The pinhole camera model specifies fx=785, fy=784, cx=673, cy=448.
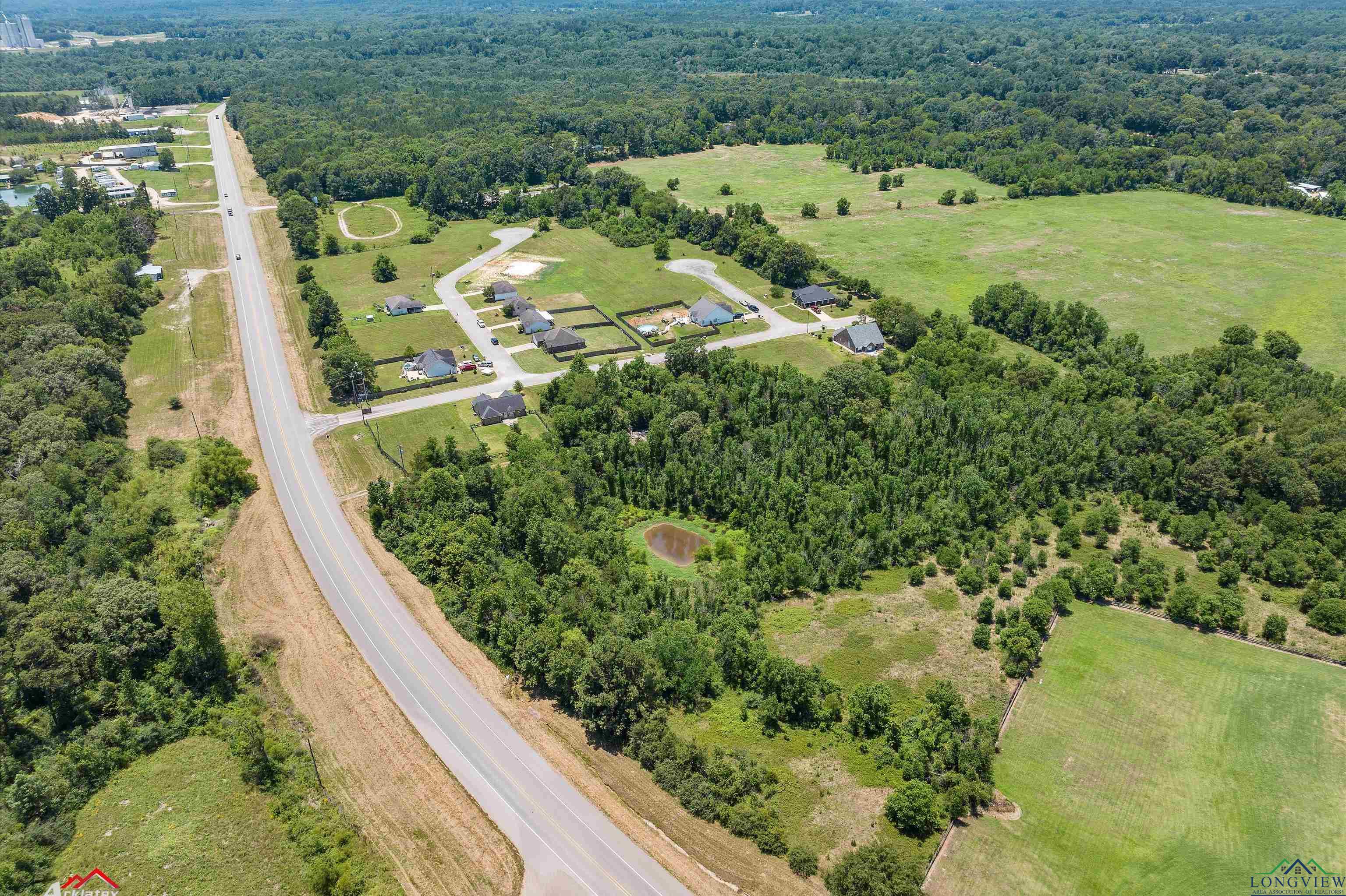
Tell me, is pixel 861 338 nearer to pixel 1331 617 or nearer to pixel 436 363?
pixel 436 363

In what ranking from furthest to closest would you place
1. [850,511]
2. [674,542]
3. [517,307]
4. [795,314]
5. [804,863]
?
[795,314] < [517,307] < [674,542] < [850,511] < [804,863]

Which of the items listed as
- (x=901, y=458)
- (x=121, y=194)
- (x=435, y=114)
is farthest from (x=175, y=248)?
(x=901, y=458)

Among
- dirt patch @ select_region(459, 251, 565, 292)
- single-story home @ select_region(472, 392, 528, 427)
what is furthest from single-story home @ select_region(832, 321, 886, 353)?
dirt patch @ select_region(459, 251, 565, 292)

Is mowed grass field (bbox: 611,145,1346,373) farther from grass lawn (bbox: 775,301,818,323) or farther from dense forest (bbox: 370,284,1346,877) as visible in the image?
dense forest (bbox: 370,284,1346,877)

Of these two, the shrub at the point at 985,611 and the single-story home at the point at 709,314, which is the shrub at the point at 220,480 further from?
the shrub at the point at 985,611

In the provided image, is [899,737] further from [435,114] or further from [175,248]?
[435,114]

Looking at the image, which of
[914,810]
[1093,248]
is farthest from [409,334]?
[1093,248]
